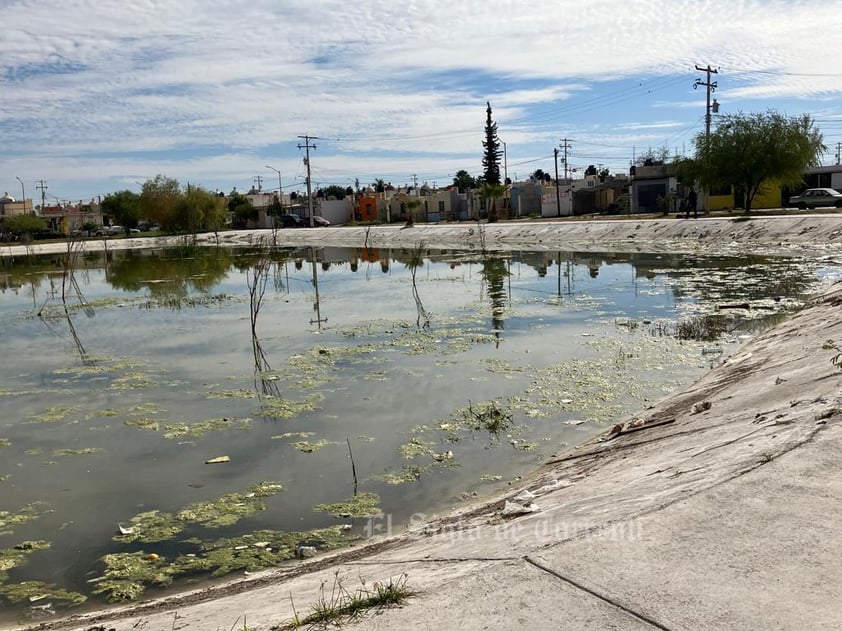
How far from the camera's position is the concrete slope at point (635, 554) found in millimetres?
3443

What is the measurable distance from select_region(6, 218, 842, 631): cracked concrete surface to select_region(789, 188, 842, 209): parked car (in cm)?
4627

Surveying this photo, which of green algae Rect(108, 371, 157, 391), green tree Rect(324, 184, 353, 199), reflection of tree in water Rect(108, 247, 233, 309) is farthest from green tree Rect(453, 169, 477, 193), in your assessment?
green algae Rect(108, 371, 157, 391)

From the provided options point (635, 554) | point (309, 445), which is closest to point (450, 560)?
point (635, 554)

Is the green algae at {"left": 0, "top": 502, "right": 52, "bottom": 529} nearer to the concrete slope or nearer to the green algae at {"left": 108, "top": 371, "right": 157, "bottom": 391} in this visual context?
the concrete slope

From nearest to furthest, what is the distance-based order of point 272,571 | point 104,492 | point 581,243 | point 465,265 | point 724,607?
1. point 724,607
2. point 272,571
3. point 104,492
4. point 465,265
5. point 581,243

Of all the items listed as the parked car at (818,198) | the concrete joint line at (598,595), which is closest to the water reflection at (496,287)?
the concrete joint line at (598,595)

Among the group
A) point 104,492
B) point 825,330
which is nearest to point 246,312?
point 104,492

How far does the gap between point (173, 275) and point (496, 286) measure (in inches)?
757

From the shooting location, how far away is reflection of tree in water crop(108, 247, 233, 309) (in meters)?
28.6

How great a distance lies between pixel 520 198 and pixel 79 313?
222ft

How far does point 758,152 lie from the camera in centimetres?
4153

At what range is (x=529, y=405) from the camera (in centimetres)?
1027

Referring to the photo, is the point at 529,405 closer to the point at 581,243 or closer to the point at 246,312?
the point at 246,312

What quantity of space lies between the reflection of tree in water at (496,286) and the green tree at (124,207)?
67674mm
